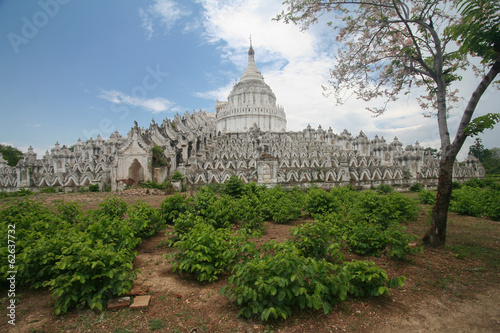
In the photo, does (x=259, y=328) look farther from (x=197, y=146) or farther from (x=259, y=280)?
(x=197, y=146)

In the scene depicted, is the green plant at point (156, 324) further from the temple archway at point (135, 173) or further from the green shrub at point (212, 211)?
the temple archway at point (135, 173)

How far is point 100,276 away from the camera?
15.9 feet

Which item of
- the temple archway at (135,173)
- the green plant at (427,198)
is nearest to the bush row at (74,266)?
the green plant at (427,198)

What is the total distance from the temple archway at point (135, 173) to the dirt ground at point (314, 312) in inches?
810

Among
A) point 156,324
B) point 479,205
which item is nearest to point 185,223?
point 156,324

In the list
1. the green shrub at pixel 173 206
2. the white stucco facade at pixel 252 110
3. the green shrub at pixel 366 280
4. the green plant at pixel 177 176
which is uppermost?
the white stucco facade at pixel 252 110

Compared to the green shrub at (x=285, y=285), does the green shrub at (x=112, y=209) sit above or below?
above

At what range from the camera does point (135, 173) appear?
26.5 meters

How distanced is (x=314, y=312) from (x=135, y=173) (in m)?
25.0

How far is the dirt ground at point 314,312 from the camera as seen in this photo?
177 inches

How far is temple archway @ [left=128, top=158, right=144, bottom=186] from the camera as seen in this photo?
84.0 feet

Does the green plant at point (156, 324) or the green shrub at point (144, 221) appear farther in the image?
the green shrub at point (144, 221)

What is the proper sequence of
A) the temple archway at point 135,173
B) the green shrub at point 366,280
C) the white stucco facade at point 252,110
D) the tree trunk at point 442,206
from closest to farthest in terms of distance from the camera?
the green shrub at point 366,280 < the tree trunk at point 442,206 < the temple archway at point 135,173 < the white stucco facade at point 252,110

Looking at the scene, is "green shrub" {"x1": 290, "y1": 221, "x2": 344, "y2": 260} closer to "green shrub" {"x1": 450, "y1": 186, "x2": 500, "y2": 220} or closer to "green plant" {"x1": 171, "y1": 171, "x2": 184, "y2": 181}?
"green shrub" {"x1": 450, "y1": 186, "x2": 500, "y2": 220}
